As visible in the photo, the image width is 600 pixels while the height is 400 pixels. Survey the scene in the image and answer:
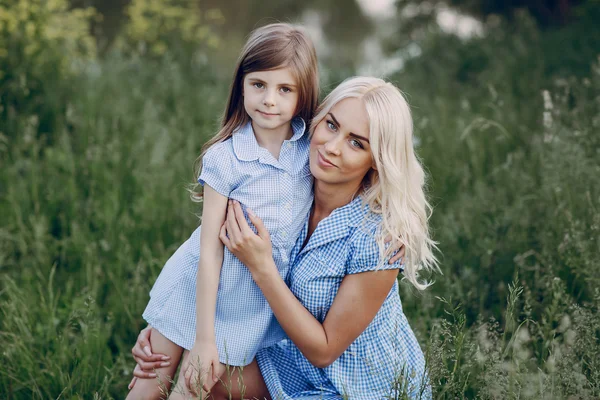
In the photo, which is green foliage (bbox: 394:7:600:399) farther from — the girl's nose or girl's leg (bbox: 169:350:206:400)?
the girl's nose

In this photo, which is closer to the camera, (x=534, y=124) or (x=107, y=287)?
(x=107, y=287)

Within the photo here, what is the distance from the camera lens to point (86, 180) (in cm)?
387

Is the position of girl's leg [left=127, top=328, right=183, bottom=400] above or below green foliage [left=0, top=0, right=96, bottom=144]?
below

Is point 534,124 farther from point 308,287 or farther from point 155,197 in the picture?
point 308,287

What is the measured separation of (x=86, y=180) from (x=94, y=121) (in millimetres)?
734

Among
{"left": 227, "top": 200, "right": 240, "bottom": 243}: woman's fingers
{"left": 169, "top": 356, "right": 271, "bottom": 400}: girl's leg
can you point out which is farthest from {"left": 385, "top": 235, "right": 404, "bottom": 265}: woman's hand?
{"left": 169, "top": 356, "right": 271, "bottom": 400}: girl's leg

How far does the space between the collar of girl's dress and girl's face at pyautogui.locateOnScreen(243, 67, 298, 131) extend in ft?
0.19

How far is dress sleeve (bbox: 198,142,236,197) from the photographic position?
2.11 metres

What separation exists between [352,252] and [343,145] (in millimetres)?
362

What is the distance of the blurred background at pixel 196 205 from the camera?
240 centimetres

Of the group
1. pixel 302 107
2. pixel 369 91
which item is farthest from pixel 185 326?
pixel 369 91

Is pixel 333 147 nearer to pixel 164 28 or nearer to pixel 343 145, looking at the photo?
pixel 343 145

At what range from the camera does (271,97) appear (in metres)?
2.12

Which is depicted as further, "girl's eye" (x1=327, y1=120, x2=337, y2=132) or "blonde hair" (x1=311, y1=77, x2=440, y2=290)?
"girl's eye" (x1=327, y1=120, x2=337, y2=132)
